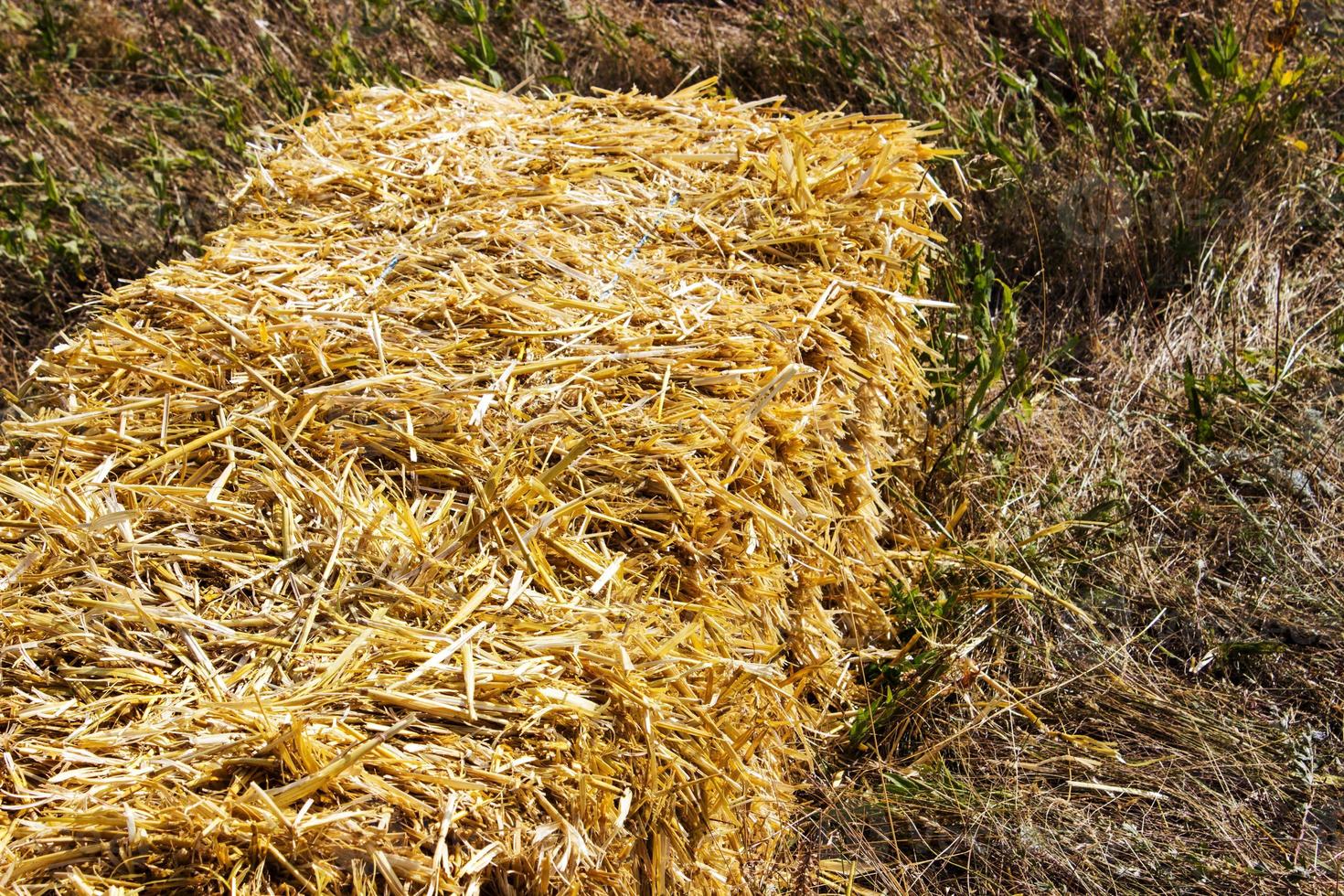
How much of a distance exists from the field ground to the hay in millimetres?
287

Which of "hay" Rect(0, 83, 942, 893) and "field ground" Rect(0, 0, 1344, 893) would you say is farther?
"field ground" Rect(0, 0, 1344, 893)

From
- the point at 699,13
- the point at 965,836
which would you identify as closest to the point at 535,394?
the point at 965,836

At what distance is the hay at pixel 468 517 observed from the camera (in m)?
1.37

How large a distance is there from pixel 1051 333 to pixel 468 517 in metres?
2.19

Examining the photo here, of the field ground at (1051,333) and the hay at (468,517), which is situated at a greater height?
the hay at (468,517)

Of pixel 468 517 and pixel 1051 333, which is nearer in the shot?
pixel 468 517

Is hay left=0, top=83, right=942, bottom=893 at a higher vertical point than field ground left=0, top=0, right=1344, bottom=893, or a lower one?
higher

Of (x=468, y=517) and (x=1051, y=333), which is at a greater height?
(x=468, y=517)

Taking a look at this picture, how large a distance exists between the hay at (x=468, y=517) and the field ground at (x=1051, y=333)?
29cm

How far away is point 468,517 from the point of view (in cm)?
170

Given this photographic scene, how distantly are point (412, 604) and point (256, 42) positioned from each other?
3.66 m

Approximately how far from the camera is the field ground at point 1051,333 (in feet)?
7.05

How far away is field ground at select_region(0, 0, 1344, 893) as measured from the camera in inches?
84.6

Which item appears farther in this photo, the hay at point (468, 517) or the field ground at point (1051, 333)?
the field ground at point (1051, 333)
